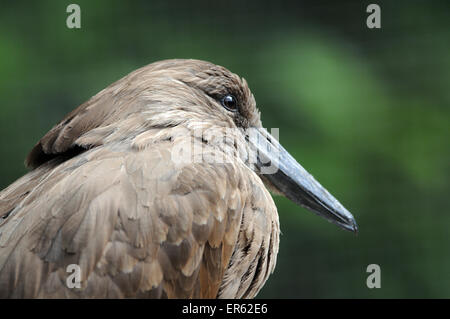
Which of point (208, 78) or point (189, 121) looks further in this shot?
point (208, 78)

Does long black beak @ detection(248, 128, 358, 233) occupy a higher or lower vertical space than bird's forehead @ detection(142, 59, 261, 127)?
lower

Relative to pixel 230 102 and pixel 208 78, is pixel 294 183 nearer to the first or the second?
pixel 230 102

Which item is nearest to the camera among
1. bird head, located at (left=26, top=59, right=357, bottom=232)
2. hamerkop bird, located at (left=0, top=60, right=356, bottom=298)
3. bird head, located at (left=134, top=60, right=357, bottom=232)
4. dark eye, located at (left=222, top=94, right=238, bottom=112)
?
hamerkop bird, located at (left=0, top=60, right=356, bottom=298)

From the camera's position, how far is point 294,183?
259 centimetres

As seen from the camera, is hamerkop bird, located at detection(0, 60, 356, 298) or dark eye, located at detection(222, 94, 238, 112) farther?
dark eye, located at detection(222, 94, 238, 112)

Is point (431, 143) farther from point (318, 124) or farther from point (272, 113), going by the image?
point (272, 113)

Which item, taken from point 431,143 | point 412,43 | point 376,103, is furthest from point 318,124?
point 412,43

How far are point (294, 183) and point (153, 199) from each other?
828 mm

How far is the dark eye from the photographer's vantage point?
256 cm

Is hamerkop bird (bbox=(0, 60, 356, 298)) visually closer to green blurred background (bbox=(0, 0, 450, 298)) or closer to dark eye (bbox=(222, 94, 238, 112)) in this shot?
dark eye (bbox=(222, 94, 238, 112))

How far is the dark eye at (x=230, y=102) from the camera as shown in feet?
8.40

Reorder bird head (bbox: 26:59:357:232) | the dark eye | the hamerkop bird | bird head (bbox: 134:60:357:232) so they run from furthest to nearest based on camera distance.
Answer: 1. the dark eye
2. bird head (bbox: 134:60:357:232)
3. bird head (bbox: 26:59:357:232)
4. the hamerkop bird

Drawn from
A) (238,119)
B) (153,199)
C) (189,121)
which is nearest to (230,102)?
(238,119)

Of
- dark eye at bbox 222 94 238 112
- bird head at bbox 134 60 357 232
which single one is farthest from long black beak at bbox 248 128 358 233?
dark eye at bbox 222 94 238 112
